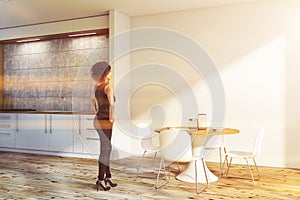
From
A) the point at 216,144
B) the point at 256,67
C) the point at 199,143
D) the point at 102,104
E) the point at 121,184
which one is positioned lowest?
the point at 121,184

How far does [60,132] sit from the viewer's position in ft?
20.2

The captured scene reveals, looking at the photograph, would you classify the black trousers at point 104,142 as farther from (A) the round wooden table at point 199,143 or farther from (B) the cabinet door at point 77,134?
(B) the cabinet door at point 77,134

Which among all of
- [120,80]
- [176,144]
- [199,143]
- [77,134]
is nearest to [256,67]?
[199,143]

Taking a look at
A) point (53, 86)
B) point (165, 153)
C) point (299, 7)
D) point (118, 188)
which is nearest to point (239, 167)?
point (165, 153)

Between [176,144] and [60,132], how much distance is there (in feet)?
10.5

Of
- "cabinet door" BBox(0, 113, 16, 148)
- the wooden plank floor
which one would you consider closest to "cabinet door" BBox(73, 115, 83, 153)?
the wooden plank floor

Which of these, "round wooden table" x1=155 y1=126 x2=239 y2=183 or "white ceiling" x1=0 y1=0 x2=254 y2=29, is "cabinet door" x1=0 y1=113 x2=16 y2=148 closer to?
"white ceiling" x1=0 y1=0 x2=254 y2=29

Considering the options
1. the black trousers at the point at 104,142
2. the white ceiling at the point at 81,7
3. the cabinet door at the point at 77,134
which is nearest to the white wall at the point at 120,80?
the white ceiling at the point at 81,7

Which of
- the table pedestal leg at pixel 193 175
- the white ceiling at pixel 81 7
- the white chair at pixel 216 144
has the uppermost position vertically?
the white ceiling at pixel 81 7

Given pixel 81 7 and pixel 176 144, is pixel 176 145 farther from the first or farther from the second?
pixel 81 7

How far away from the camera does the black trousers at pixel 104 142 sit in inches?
148

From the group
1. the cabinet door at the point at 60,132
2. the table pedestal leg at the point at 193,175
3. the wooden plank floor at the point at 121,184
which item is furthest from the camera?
the cabinet door at the point at 60,132

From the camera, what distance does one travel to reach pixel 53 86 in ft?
23.1

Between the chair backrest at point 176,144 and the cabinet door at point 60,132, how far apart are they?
9.07ft
